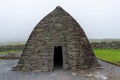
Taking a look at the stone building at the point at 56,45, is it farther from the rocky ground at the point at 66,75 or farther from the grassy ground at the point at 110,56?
the grassy ground at the point at 110,56

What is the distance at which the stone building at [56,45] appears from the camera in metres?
16.9

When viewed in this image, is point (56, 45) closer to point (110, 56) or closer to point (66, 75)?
point (66, 75)

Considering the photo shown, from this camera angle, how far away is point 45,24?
17.9m

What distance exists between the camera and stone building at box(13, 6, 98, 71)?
16.9 meters

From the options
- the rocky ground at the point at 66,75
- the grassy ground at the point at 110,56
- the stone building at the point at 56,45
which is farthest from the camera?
the grassy ground at the point at 110,56

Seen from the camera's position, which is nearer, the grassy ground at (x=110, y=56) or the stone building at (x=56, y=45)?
the stone building at (x=56, y=45)

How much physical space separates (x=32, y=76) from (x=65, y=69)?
9.38ft

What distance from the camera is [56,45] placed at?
17.3m

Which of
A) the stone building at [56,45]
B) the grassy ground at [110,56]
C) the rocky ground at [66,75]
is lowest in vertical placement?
the rocky ground at [66,75]

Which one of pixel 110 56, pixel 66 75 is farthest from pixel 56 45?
pixel 110 56

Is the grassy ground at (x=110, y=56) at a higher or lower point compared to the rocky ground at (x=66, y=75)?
higher

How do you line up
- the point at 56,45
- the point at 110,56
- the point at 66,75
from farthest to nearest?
1. the point at 110,56
2. the point at 56,45
3. the point at 66,75

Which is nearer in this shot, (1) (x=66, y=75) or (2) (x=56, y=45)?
(1) (x=66, y=75)

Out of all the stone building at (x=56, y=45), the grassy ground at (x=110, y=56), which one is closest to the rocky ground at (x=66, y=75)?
the stone building at (x=56, y=45)
